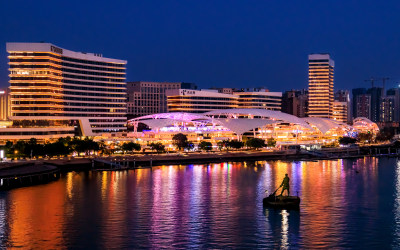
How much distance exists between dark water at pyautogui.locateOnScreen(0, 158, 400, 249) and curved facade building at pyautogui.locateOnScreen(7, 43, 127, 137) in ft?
144

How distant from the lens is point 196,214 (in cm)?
4128

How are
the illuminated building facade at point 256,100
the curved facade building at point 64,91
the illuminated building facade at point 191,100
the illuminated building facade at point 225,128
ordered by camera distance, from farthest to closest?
the illuminated building facade at point 256,100 → the illuminated building facade at point 191,100 → the illuminated building facade at point 225,128 → the curved facade building at point 64,91

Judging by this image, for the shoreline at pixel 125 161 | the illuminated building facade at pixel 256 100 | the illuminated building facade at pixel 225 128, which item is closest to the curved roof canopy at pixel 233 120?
the illuminated building facade at pixel 225 128

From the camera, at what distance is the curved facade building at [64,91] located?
104812mm

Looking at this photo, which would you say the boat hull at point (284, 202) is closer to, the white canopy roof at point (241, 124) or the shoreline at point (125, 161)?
the shoreline at point (125, 161)

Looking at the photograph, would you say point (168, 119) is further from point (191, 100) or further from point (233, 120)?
point (191, 100)

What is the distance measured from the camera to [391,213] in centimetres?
4212

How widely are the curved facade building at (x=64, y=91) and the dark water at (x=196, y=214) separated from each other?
144ft

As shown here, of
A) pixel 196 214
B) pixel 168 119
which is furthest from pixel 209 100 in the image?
pixel 196 214

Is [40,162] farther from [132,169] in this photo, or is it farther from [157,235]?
[157,235]

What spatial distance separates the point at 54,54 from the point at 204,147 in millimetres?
34605

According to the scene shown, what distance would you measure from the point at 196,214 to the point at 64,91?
76629 millimetres

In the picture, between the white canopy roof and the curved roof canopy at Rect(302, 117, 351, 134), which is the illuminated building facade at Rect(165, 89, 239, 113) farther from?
the white canopy roof

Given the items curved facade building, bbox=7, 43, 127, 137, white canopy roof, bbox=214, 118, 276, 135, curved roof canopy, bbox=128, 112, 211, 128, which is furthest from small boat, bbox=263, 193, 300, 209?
white canopy roof, bbox=214, 118, 276, 135
